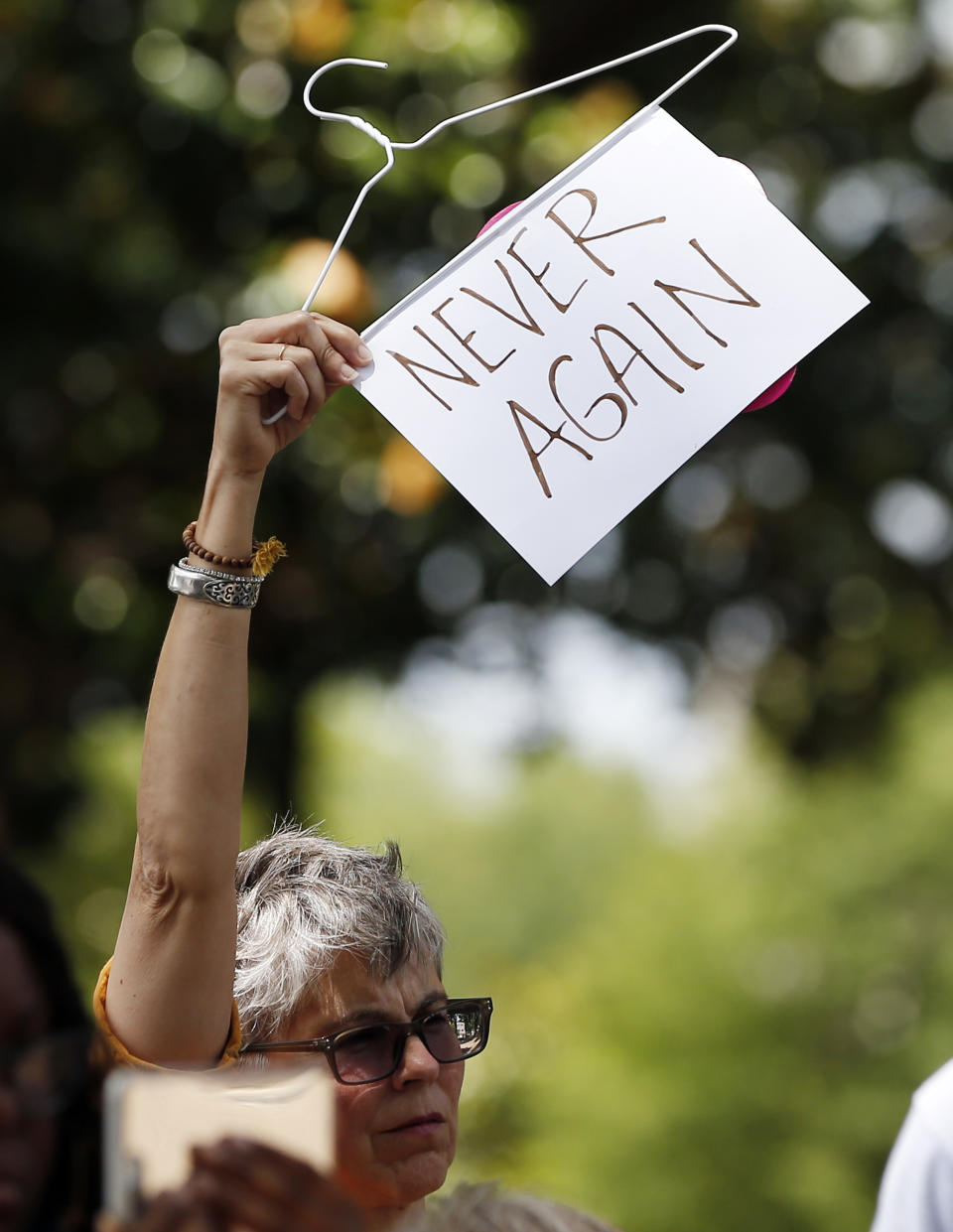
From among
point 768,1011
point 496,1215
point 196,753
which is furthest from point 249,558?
point 768,1011

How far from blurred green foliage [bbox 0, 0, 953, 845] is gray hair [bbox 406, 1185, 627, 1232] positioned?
2384mm

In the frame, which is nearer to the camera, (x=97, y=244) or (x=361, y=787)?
(x=97, y=244)

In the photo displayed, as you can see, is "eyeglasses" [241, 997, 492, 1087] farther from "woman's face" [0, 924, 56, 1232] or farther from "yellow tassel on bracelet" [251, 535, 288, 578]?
"woman's face" [0, 924, 56, 1232]

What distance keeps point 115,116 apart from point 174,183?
0.74 ft

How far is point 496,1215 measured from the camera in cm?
119

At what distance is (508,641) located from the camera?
19.0ft

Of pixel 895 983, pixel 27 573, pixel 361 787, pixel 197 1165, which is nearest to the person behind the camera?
pixel 197 1165

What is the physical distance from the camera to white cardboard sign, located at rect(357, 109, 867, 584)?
1674 mm

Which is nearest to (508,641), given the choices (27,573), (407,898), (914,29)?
(27,573)

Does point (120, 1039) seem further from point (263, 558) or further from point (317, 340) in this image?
point (317, 340)

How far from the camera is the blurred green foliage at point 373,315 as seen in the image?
3.57 meters

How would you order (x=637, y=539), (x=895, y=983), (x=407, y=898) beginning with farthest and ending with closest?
(x=895, y=983), (x=637, y=539), (x=407, y=898)

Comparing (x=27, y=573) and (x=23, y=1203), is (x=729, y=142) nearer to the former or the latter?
(x=27, y=573)

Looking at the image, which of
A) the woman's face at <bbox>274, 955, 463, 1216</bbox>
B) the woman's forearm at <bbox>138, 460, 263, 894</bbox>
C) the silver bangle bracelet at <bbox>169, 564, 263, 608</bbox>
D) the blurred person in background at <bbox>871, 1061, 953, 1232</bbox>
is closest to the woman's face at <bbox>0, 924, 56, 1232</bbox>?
the woman's forearm at <bbox>138, 460, 263, 894</bbox>
